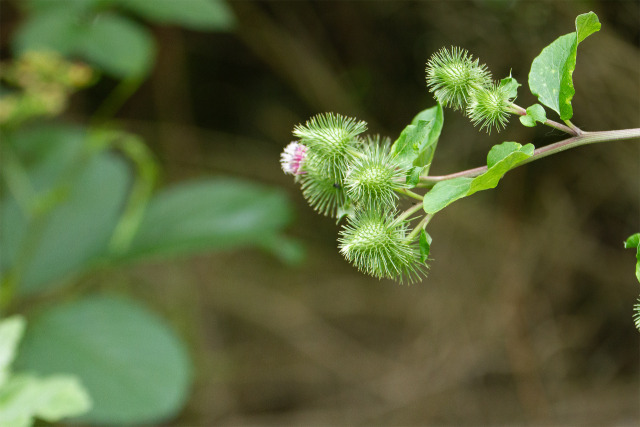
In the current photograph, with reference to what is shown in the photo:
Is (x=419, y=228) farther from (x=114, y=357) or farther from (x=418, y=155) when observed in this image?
(x=114, y=357)

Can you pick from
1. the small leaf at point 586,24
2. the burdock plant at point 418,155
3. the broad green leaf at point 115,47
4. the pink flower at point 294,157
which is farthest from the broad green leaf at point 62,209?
the small leaf at point 586,24

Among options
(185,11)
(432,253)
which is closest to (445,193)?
(185,11)

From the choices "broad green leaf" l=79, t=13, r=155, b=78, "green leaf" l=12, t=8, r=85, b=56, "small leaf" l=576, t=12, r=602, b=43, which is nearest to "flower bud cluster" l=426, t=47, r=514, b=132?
"small leaf" l=576, t=12, r=602, b=43

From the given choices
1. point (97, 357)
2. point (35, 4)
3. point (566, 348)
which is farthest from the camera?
point (566, 348)

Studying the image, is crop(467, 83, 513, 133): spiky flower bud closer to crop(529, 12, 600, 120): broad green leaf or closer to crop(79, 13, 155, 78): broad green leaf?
crop(529, 12, 600, 120): broad green leaf

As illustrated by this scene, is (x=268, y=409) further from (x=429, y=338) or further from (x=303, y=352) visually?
(x=429, y=338)

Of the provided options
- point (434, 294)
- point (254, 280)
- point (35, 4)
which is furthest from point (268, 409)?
point (35, 4)

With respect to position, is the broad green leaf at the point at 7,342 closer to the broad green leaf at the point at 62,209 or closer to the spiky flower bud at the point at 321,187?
the spiky flower bud at the point at 321,187
